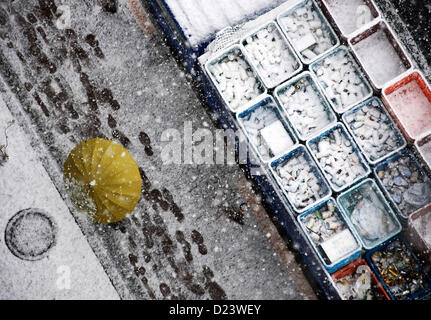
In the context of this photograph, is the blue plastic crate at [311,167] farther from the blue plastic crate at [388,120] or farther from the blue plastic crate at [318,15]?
the blue plastic crate at [318,15]

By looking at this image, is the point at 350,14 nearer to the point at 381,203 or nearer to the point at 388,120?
the point at 388,120

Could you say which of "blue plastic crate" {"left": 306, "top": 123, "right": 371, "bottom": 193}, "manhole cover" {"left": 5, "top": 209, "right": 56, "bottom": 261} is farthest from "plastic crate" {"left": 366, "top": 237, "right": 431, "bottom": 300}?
"manhole cover" {"left": 5, "top": 209, "right": 56, "bottom": 261}

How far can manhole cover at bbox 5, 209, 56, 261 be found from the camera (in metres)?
4.27

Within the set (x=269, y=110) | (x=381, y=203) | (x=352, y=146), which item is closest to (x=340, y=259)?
(x=381, y=203)

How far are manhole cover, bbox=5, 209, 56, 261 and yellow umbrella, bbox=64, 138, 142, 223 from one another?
766mm

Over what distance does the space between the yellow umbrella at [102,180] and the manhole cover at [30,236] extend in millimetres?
766

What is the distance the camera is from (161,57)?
4312 millimetres

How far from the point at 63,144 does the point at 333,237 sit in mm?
2920

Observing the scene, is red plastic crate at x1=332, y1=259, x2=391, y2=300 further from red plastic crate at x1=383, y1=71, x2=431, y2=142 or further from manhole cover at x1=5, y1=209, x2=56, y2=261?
manhole cover at x1=5, y1=209, x2=56, y2=261

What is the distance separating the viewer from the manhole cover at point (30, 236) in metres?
4.27
